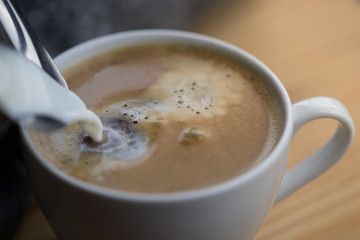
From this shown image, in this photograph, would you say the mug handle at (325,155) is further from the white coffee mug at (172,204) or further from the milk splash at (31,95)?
the milk splash at (31,95)

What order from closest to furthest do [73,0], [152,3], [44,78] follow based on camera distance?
[44,78], [73,0], [152,3]

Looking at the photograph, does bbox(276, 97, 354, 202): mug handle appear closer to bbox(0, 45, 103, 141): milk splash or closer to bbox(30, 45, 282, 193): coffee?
bbox(30, 45, 282, 193): coffee

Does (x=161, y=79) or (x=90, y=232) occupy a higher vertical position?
(x=161, y=79)

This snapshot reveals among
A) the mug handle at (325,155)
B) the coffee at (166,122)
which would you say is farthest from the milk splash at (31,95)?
the mug handle at (325,155)

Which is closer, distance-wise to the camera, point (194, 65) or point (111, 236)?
point (111, 236)

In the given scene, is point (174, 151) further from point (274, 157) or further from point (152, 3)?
point (152, 3)

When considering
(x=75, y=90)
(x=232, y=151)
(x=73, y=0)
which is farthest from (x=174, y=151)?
(x=73, y=0)

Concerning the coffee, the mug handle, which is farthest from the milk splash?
the mug handle
